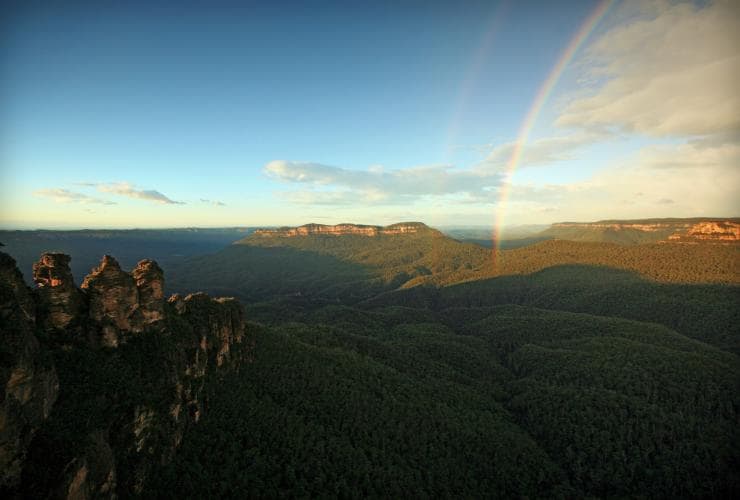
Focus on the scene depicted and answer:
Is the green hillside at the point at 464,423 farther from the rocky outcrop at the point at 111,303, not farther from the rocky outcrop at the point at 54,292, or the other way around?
the rocky outcrop at the point at 54,292

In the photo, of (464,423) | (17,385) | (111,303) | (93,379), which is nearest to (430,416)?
(464,423)

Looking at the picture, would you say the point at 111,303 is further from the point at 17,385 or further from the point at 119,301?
the point at 17,385

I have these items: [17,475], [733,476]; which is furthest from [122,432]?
[733,476]

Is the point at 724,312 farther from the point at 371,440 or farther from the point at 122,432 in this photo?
the point at 122,432

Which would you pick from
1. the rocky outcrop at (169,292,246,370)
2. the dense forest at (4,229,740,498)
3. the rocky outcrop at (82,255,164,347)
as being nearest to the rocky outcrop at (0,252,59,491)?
the dense forest at (4,229,740,498)

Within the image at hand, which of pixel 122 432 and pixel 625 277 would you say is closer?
pixel 122 432

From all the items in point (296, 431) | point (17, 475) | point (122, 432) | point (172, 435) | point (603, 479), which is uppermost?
point (17, 475)

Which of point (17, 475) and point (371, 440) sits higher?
point (17, 475)
